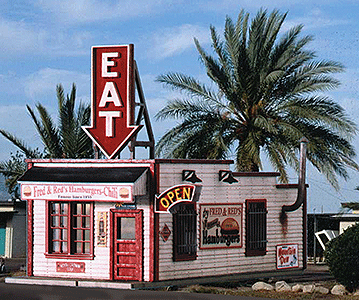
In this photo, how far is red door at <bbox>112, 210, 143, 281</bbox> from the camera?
23312 mm

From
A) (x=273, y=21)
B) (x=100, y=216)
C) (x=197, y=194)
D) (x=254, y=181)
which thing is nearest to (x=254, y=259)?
(x=254, y=181)

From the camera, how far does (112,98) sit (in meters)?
25.5

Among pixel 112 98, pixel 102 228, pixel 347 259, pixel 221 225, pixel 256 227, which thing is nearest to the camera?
pixel 347 259

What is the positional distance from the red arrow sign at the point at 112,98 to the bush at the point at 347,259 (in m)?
8.18

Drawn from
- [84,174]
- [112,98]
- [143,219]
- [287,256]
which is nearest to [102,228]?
[143,219]

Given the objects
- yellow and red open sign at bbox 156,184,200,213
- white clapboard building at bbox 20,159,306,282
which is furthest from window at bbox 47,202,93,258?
yellow and red open sign at bbox 156,184,200,213

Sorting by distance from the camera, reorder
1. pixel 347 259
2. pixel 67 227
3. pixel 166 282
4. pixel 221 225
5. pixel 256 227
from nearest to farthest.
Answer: pixel 347 259 → pixel 166 282 → pixel 67 227 → pixel 221 225 → pixel 256 227

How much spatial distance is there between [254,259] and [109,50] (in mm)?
9483

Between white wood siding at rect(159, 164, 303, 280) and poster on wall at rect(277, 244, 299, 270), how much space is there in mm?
214

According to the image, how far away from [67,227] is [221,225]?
5.47 metres

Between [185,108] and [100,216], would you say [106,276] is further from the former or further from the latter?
[185,108]

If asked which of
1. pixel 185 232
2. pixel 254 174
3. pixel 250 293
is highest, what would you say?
pixel 254 174

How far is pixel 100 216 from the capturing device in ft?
78.6

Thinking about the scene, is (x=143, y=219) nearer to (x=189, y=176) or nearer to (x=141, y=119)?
(x=189, y=176)
